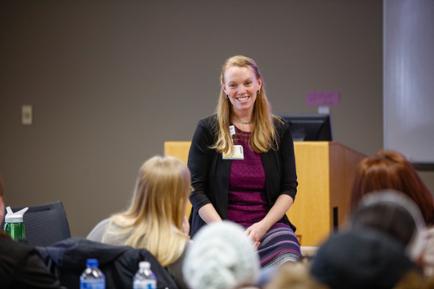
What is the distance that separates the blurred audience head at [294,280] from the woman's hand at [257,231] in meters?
1.17

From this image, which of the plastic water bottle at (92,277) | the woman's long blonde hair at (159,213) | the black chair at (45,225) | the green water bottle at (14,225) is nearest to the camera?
the plastic water bottle at (92,277)

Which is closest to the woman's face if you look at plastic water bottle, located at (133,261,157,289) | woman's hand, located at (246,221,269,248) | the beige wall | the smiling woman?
the smiling woman

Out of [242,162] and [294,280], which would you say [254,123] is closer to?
[242,162]

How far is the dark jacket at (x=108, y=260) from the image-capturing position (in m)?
1.49

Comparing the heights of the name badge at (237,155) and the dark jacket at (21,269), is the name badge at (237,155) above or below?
above

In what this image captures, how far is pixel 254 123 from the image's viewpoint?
2555mm

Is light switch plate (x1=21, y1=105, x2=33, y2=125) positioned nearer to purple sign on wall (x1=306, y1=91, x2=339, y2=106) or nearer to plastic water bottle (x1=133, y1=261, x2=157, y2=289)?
purple sign on wall (x1=306, y1=91, x2=339, y2=106)

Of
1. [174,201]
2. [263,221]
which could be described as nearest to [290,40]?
[263,221]

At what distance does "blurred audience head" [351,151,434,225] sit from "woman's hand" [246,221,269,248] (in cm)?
81

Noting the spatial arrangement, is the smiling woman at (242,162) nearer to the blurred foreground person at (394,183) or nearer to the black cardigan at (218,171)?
the black cardigan at (218,171)

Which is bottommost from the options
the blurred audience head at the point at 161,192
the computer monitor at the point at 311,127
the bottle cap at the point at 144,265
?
the bottle cap at the point at 144,265

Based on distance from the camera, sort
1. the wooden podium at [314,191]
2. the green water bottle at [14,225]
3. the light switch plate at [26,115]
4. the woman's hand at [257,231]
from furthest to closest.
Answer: the light switch plate at [26,115] < the wooden podium at [314,191] < the woman's hand at [257,231] < the green water bottle at [14,225]

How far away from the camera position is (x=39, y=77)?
5547 millimetres

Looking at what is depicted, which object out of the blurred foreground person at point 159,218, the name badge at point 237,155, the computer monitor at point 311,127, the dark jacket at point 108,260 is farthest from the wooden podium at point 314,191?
the dark jacket at point 108,260
